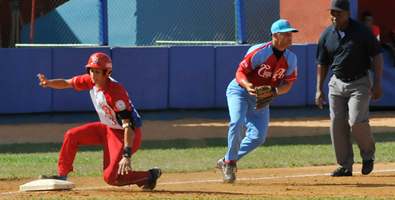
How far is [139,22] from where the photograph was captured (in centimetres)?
1531

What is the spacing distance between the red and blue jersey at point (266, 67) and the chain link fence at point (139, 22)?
25.6 ft

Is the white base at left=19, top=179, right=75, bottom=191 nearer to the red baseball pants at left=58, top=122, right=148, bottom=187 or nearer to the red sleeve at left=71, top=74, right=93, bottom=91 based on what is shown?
the red baseball pants at left=58, top=122, right=148, bottom=187

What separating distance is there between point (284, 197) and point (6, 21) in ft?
36.8

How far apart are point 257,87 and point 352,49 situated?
1249 millimetres

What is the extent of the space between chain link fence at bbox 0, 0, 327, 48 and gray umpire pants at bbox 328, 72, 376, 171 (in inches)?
300

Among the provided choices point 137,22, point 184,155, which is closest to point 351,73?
point 184,155

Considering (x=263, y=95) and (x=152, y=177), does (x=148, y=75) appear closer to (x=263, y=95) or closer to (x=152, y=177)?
(x=263, y=95)

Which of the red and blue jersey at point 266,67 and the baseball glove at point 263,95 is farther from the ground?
the red and blue jersey at point 266,67

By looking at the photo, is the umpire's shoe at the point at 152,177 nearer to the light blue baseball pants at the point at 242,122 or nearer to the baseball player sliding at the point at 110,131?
the baseball player sliding at the point at 110,131

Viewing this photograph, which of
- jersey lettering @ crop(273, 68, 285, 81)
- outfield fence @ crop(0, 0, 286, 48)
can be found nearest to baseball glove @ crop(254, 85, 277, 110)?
jersey lettering @ crop(273, 68, 285, 81)

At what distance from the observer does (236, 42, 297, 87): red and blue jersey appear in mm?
5836

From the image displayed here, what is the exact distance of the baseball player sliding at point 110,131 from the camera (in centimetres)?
506

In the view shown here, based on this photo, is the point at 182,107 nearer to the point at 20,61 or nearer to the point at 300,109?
the point at 300,109

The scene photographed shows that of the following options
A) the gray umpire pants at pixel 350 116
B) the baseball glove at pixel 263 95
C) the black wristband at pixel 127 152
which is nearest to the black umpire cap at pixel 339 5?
the gray umpire pants at pixel 350 116
